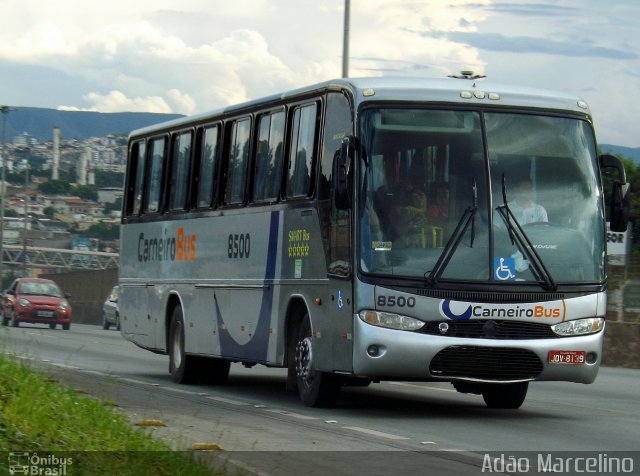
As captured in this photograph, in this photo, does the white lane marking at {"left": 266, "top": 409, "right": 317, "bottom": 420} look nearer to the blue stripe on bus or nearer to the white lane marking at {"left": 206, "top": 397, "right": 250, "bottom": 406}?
the white lane marking at {"left": 206, "top": 397, "right": 250, "bottom": 406}

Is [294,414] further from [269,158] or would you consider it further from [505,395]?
[269,158]

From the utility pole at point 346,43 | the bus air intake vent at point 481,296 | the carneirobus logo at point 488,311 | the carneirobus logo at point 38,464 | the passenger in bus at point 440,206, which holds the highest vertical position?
the utility pole at point 346,43

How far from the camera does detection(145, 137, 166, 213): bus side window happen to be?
21.3 m

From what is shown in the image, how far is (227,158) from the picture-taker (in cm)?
1867

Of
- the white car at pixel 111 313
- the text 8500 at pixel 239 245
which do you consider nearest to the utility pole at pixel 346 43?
the text 8500 at pixel 239 245

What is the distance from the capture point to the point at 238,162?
1827 cm

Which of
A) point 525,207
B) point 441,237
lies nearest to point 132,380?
point 441,237

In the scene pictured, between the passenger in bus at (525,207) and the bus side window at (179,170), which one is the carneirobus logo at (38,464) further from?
the bus side window at (179,170)

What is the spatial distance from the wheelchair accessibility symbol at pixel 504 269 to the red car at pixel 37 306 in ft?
117

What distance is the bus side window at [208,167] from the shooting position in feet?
62.5

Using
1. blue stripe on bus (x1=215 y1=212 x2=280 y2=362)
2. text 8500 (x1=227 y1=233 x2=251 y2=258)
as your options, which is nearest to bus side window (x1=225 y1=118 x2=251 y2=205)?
text 8500 (x1=227 y1=233 x2=251 y2=258)

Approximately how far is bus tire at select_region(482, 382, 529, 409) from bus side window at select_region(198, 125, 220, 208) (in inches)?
179

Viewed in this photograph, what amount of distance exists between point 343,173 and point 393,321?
1458 mm

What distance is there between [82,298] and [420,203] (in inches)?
2138
